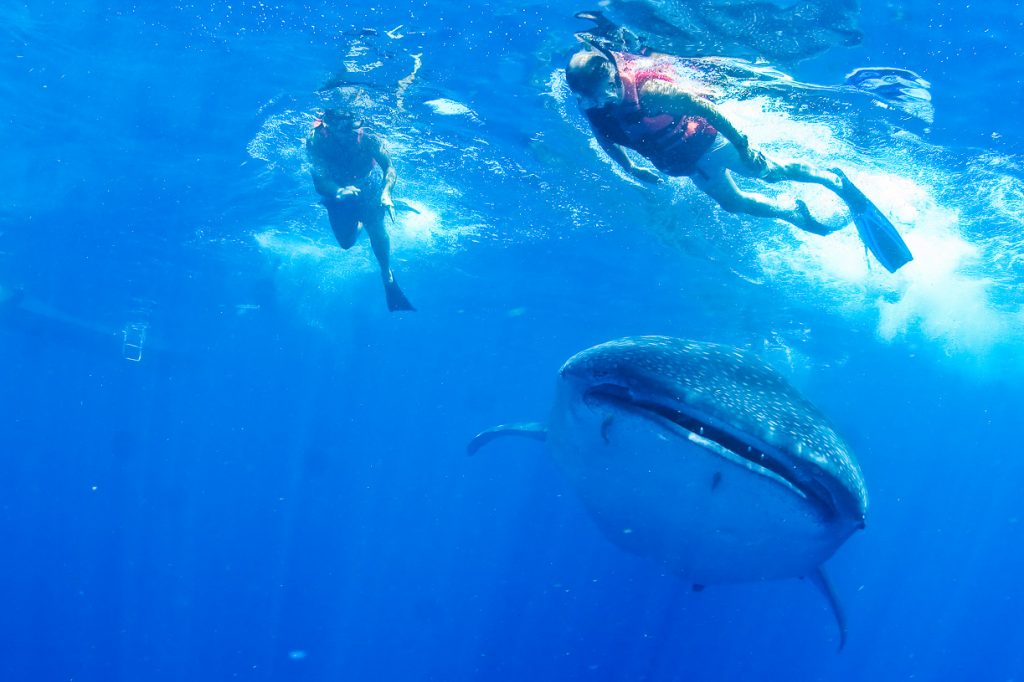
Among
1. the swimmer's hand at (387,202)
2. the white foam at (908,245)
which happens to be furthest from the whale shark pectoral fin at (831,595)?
the swimmer's hand at (387,202)

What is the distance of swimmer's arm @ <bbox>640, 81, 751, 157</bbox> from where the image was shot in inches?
289

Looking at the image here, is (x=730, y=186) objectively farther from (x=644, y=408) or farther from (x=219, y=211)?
(x=219, y=211)

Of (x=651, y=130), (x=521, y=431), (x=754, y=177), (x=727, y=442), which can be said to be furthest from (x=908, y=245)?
(x=727, y=442)

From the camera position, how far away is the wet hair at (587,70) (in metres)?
6.65

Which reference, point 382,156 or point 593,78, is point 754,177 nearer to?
point 593,78

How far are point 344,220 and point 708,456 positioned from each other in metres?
8.41

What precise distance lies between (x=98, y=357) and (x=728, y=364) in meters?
51.7

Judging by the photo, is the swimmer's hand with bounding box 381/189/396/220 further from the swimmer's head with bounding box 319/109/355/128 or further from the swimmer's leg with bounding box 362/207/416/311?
the swimmer's head with bounding box 319/109/355/128

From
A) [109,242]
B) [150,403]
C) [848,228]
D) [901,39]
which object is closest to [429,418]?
[150,403]

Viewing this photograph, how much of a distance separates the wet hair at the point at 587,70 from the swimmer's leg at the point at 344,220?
5.20 m

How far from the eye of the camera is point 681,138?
8.15m

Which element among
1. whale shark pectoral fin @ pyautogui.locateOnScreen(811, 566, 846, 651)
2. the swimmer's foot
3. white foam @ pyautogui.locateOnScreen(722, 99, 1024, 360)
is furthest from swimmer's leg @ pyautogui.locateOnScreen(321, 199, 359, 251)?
whale shark pectoral fin @ pyautogui.locateOnScreen(811, 566, 846, 651)

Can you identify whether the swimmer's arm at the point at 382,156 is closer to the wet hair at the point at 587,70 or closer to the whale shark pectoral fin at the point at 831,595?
the wet hair at the point at 587,70

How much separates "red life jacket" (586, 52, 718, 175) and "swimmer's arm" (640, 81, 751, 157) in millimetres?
107
